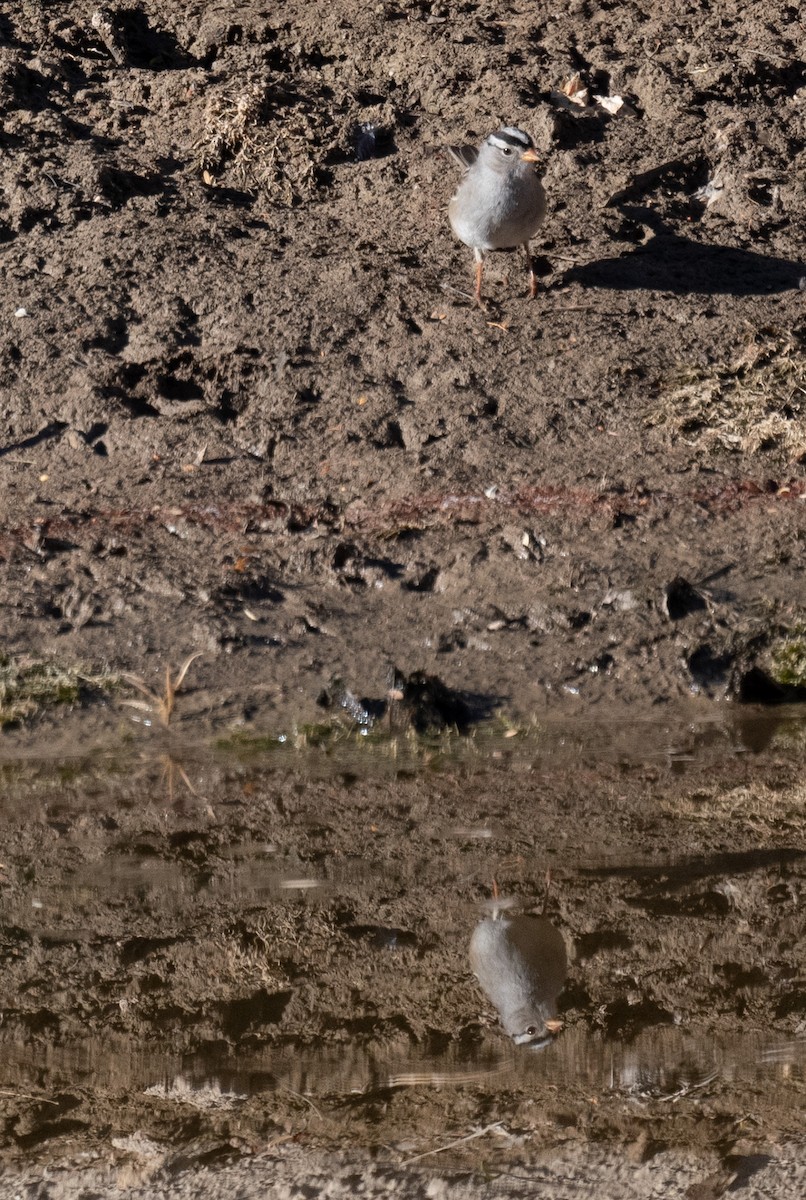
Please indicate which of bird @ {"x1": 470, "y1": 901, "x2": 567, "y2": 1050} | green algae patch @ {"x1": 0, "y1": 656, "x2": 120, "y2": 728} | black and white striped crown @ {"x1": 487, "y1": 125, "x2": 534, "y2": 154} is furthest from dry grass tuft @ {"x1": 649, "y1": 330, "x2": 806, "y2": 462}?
bird @ {"x1": 470, "y1": 901, "x2": 567, "y2": 1050}

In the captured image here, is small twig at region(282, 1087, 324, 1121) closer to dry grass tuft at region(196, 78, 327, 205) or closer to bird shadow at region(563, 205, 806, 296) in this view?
bird shadow at region(563, 205, 806, 296)

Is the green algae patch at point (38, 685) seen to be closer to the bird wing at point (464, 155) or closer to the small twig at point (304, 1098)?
the small twig at point (304, 1098)

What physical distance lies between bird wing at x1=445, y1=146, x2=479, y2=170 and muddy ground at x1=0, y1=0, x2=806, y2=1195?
366 mm

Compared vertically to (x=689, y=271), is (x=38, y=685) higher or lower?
lower

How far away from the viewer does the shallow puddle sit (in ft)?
12.9

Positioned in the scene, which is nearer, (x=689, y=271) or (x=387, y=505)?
(x=387, y=505)

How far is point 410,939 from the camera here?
4.54m

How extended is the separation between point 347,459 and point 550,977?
11.0 ft

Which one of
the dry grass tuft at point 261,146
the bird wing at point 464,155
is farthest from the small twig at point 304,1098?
the dry grass tuft at point 261,146

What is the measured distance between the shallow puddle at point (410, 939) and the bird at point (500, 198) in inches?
121

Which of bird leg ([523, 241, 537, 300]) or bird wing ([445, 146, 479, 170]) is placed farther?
bird wing ([445, 146, 479, 170])

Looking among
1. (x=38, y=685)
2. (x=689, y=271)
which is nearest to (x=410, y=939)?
(x=38, y=685)

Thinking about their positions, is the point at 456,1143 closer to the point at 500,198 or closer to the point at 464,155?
the point at 500,198

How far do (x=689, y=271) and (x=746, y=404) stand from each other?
1.24 metres
